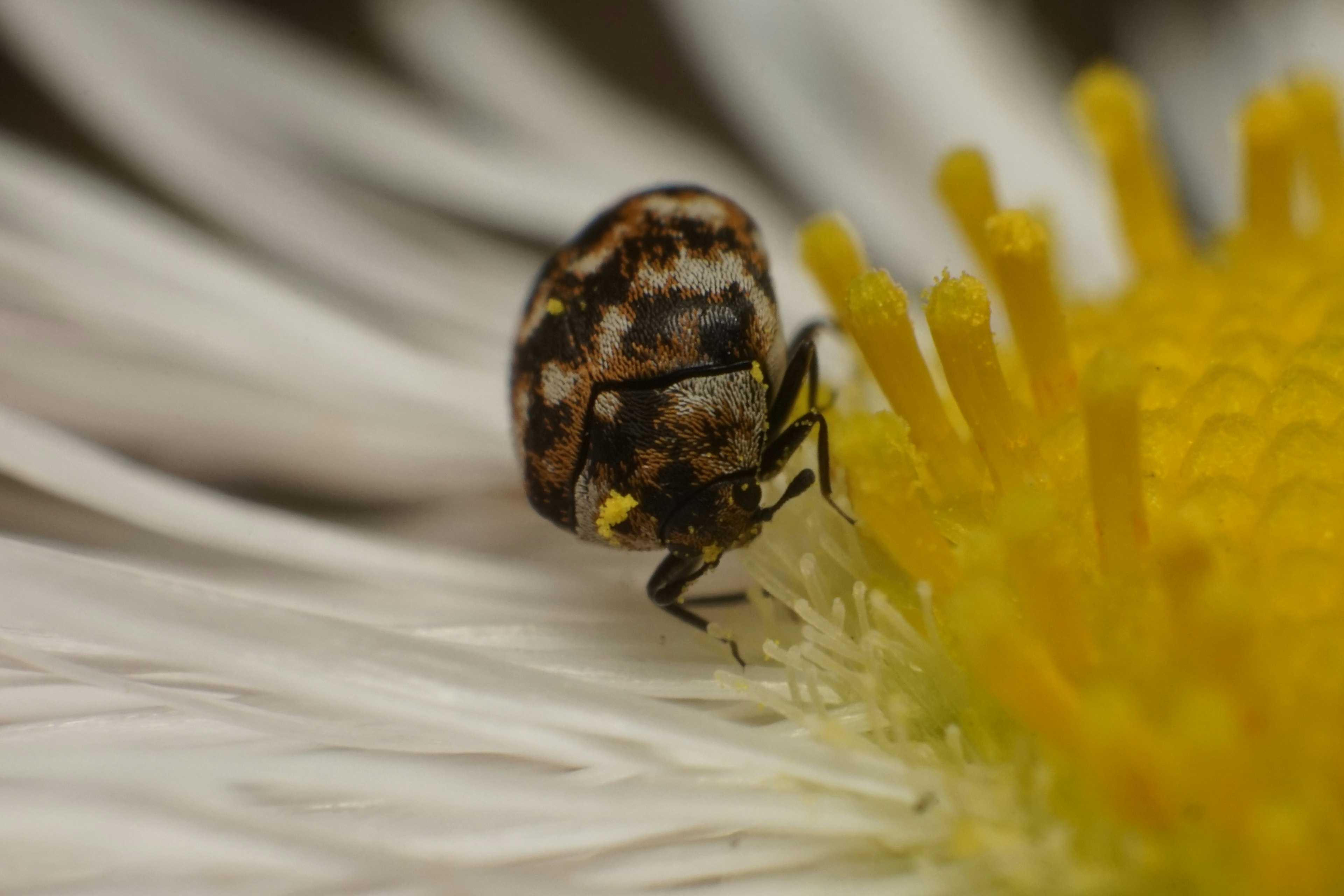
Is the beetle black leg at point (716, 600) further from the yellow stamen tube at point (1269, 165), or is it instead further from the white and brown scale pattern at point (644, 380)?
the yellow stamen tube at point (1269, 165)

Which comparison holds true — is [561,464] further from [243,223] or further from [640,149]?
[640,149]

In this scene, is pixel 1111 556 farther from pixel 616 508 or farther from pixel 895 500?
pixel 616 508

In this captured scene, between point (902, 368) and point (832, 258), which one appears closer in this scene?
point (902, 368)

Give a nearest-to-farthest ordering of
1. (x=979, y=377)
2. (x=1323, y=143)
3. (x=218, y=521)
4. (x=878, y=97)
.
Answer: (x=979, y=377)
(x=218, y=521)
(x=1323, y=143)
(x=878, y=97)

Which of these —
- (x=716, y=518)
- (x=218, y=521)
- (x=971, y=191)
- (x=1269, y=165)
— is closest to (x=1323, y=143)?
(x=1269, y=165)

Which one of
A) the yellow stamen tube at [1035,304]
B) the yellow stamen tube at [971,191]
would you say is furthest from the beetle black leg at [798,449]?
the yellow stamen tube at [971,191]

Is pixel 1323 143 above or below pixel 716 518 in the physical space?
above
